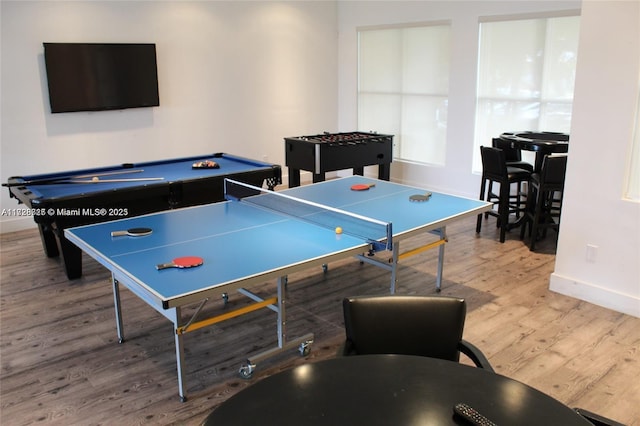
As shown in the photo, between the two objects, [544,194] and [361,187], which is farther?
[544,194]

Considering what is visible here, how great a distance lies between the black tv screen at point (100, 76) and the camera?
5.94 meters

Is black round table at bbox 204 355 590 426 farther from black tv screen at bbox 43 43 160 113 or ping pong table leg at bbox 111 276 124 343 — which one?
black tv screen at bbox 43 43 160 113

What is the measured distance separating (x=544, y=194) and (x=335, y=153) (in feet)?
7.36

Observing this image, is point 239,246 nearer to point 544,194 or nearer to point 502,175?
point 502,175

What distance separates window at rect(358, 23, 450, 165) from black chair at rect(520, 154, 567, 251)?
6.95 ft

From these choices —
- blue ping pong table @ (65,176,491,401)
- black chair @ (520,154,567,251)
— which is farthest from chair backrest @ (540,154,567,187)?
blue ping pong table @ (65,176,491,401)

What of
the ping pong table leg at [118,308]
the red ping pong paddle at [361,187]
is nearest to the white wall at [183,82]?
the ping pong table leg at [118,308]

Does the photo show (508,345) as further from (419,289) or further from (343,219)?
(343,219)

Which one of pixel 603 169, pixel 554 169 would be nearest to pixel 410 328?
pixel 603 169

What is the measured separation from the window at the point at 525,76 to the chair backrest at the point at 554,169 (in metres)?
1.31

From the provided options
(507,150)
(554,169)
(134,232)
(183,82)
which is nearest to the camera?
(134,232)

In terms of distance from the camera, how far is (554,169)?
493cm

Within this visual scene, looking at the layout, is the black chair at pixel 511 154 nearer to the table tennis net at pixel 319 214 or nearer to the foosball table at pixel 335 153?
the foosball table at pixel 335 153

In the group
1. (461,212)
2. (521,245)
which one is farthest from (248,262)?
(521,245)
